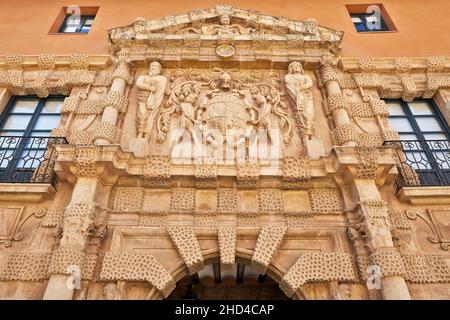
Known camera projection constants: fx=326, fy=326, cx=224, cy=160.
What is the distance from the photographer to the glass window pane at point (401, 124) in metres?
6.84

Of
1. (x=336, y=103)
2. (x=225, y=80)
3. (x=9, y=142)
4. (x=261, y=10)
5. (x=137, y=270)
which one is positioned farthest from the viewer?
(x=261, y=10)

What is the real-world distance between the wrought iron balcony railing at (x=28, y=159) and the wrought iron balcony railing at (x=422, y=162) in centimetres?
610

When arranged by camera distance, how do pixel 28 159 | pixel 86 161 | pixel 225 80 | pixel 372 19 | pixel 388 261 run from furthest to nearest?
pixel 372 19
pixel 225 80
pixel 28 159
pixel 86 161
pixel 388 261

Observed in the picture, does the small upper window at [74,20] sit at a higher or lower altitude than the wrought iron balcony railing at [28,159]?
higher

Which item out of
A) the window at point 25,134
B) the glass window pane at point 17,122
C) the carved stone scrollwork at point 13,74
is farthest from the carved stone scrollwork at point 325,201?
the carved stone scrollwork at point 13,74

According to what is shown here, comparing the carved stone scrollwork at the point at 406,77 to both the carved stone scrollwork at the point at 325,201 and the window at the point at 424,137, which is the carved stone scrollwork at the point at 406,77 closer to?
the window at the point at 424,137

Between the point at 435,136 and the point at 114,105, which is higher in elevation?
the point at 114,105

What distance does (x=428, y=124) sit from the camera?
697 cm

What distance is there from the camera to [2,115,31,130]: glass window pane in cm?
686

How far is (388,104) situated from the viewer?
7.38 m

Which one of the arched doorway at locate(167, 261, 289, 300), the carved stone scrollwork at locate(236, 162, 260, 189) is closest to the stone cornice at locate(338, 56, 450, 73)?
the carved stone scrollwork at locate(236, 162, 260, 189)

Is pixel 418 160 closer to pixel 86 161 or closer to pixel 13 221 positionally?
pixel 86 161

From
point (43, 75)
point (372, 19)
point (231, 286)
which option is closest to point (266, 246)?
point (231, 286)

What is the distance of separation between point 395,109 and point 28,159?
7668 mm
